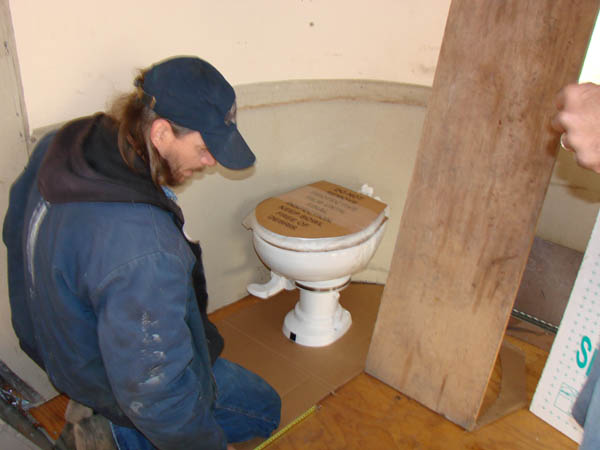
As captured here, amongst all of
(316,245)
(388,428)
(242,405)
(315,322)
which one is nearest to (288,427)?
(242,405)

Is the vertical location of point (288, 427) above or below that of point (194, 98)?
below

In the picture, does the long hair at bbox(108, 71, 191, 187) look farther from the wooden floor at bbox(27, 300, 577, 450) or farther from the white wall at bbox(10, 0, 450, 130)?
the wooden floor at bbox(27, 300, 577, 450)

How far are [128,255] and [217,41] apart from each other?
3.35ft

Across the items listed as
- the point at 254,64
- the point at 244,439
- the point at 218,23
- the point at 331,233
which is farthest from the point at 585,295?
the point at 218,23

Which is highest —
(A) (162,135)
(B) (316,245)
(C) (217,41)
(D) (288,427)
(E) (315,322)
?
(C) (217,41)

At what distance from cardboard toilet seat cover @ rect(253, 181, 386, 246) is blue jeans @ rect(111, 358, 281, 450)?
0.47 m

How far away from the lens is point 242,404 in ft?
4.93

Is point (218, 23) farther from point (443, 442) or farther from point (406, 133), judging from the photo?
point (443, 442)

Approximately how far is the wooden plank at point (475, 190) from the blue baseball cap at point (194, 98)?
66cm

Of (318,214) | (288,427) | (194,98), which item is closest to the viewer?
(194,98)

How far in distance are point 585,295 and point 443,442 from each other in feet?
2.13

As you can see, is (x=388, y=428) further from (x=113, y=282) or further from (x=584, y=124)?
(x=584, y=124)

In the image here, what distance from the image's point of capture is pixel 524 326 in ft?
7.05

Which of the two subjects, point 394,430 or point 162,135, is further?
point 394,430
